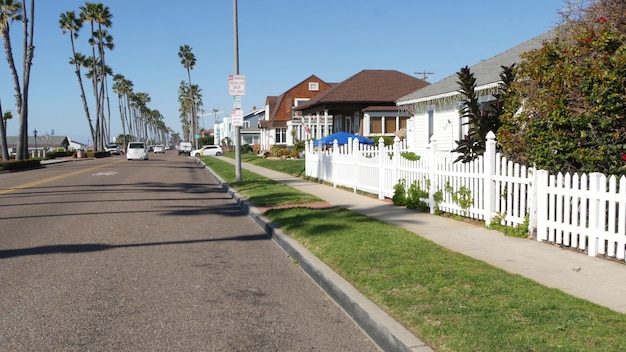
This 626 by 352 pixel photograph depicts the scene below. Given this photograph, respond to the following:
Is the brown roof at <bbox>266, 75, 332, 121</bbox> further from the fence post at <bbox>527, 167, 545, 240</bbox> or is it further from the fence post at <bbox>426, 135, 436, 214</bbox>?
the fence post at <bbox>527, 167, 545, 240</bbox>

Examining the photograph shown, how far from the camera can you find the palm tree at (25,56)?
38500mm

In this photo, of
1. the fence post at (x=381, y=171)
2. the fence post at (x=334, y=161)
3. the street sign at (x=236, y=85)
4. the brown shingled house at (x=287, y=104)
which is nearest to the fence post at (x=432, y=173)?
the fence post at (x=381, y=171)

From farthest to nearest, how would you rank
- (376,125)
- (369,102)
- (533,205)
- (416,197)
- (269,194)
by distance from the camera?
(369,102) < (376,125) < (269,194) < (416,197) < (533,205)

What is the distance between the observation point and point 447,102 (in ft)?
71.8

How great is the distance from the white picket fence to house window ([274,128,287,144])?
166 ft

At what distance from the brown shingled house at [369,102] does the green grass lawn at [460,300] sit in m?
27.9

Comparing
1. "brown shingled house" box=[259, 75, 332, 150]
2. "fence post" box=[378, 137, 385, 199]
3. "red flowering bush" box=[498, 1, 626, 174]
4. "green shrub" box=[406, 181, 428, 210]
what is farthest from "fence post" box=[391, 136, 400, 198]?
"brown shingled house" box=[259, 75, 332, 150]

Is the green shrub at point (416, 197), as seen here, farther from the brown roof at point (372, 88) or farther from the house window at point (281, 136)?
the house window at point (281, 136)

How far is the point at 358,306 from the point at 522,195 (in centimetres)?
473

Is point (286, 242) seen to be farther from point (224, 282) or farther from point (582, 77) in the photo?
point (582, 77)

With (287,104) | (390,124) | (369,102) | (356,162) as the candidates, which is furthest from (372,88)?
(287,104)

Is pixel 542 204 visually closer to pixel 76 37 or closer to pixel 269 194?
pixel 269 194

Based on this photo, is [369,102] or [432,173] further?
[369,102]

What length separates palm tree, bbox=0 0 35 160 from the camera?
38500 mm
